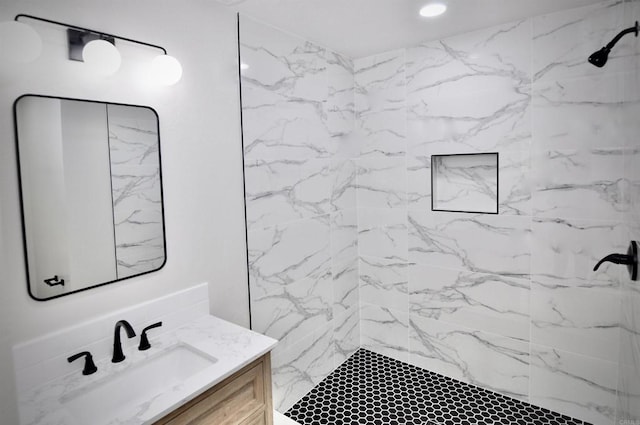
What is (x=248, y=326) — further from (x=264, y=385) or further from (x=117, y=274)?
(x=117, y=274)

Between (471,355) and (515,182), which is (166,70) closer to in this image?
(515,182)

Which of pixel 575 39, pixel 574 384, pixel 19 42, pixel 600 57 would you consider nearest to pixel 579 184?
pixel 575 39

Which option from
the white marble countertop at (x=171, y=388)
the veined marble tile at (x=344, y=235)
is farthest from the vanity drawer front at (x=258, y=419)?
the veined marble tile at (x=344, y=235)

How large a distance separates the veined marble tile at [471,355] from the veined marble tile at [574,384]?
8 cm

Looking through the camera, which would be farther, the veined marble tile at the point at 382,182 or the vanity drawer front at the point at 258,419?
the veined marble tile at the point at 382,182

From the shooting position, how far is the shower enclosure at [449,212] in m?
2.27

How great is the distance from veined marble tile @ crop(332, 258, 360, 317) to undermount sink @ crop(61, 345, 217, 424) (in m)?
1.48

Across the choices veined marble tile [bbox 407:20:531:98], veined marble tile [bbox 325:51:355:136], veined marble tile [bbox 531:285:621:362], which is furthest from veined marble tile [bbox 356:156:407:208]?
veined marble tile [bbox 531:285:621:362]

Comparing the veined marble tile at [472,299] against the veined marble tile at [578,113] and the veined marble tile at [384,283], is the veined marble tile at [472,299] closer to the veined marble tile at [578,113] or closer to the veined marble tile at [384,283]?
the veined marble tile at [384,283]

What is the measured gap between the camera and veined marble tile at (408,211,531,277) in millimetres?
2547

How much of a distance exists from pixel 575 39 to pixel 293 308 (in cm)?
237

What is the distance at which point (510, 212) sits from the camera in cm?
255

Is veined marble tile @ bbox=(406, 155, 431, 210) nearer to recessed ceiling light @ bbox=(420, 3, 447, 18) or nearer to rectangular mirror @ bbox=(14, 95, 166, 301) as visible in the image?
recessed ceiling light @ bbox=(420, 3, 447, 18)

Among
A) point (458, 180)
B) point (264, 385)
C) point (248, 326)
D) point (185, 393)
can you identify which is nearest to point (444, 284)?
point (458, 180)
